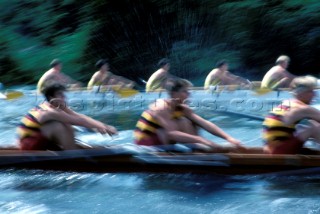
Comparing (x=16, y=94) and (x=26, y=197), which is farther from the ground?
(x=16, y=94)

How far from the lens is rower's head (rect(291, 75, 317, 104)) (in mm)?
5340

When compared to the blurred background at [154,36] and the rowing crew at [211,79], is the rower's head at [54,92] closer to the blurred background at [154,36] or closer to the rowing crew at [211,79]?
the rowing crew at [211,79]

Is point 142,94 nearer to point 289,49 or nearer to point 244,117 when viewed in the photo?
point 244,117

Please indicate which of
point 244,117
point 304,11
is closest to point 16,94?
point 244,117

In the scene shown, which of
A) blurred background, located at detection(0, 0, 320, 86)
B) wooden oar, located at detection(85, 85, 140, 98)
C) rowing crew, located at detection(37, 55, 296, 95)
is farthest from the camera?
blurred background, located at detection(0, 0, 320, 86)

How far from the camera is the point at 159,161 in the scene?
571 cm

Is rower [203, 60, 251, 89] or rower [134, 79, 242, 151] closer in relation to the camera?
rower [134, 79, 242, 151]

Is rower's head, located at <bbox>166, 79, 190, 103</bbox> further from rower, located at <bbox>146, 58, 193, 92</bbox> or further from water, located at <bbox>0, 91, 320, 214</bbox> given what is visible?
rower, located at <bbox>146, 58, 193, 92</bbox>

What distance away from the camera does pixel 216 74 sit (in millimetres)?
12234

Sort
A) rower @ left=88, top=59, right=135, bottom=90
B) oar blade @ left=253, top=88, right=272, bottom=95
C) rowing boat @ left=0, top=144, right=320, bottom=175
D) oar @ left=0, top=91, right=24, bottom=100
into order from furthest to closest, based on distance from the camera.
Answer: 1. rower @ left=88, top=59, right=135, bottom=90
2. oar @ left=0, top=91, right=24, bottom=100
3. oar blade @ left=253, top=88, right=272, bottom=95
4. rowing boat @ left=0, top=144, right=320, bottom=175

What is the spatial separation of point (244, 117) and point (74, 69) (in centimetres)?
940

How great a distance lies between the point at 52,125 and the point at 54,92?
1.05 feet

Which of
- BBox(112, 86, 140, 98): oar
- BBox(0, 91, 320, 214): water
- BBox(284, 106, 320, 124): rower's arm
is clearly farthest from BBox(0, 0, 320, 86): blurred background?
BBox(284, 106, 320, 124): rower's arm

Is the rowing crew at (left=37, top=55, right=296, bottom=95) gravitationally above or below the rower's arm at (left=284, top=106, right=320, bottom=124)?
above
